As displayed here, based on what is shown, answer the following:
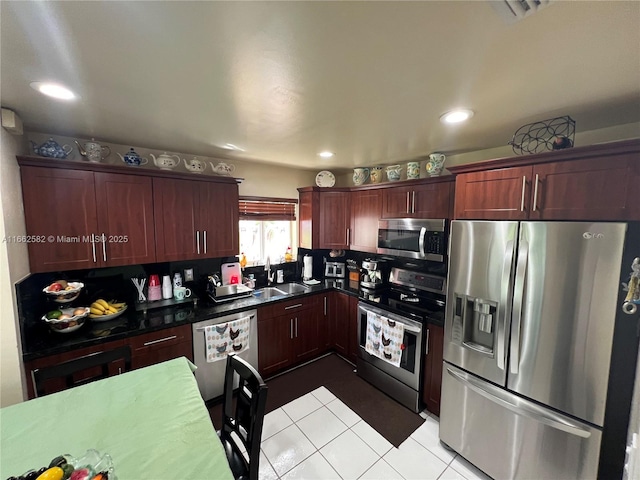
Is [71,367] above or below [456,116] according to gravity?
below

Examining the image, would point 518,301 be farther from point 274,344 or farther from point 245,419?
point 274,344

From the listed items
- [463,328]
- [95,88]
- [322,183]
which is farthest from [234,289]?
[463,328]

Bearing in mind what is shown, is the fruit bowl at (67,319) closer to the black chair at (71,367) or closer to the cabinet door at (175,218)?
the black chair at (71,367)

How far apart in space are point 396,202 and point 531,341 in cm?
161

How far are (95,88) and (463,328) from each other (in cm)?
253

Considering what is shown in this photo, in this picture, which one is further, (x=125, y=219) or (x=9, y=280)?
(x=125, y=219)

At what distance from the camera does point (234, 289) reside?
8.95ft

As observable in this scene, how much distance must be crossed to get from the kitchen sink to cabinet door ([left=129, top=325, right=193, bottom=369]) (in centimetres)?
86

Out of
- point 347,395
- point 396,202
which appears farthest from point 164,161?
point 347,395

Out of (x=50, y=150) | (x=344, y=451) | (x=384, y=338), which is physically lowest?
(x=344, y=451)

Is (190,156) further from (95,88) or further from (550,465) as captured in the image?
(550,465)

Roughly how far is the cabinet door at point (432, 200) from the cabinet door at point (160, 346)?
235 centimetres

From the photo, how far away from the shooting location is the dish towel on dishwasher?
2248 millimetres

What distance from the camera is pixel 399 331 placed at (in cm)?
231
